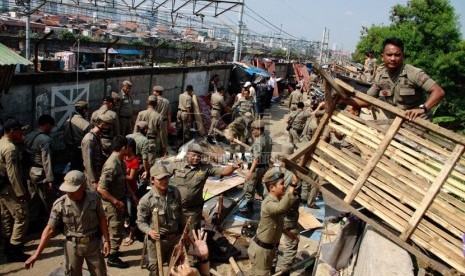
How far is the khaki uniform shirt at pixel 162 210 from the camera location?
15.2 feet

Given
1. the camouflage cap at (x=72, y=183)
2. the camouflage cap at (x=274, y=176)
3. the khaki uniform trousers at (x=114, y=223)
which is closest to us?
the camouflage cap at (x=72, y=183)

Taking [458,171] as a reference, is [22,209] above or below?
below

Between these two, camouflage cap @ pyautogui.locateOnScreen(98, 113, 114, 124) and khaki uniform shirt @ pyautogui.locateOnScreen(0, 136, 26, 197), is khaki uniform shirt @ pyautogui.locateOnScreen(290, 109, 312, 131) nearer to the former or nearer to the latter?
camouflage cap @ pyautogui.locateOnScreen(98, 113, 114, 124)

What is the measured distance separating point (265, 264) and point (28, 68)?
5.95m

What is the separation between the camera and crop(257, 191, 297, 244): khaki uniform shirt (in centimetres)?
468

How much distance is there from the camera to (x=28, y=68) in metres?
7.49

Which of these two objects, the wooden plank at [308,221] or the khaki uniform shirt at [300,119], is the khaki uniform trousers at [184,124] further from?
the wooden plank at [308,221]

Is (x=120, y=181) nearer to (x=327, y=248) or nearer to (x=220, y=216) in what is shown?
(x=220, y=216)

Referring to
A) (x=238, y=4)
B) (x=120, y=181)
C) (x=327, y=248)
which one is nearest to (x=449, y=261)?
(x=327, y=248)

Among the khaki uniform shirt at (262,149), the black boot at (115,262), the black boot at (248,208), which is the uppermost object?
the khaki uniform shirt at (262,149)

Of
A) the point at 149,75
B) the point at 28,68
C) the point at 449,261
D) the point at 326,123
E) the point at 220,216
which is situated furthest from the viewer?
the point at 149,75

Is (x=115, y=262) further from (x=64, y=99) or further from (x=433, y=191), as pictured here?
(x=433, y=191)

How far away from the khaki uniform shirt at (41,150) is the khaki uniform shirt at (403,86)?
4.49 metres

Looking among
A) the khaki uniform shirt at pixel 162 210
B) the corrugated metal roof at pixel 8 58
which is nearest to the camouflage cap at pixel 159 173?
the khaki uniform shirt at pixel 162 210
